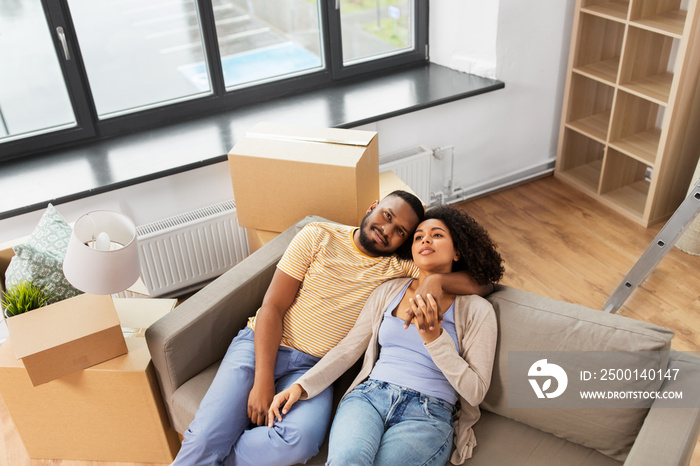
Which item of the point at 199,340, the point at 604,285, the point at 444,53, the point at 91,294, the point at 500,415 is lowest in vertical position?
the point at 604,285

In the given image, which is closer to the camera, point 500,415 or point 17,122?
point 500,415

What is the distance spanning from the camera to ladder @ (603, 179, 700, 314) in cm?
224

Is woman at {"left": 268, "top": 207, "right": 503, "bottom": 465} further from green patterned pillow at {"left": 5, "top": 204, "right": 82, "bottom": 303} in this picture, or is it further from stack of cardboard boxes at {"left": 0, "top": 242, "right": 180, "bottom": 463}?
green patterned pillow at {"left": 5, "top": 204, "right": 82, "bottom": 303}

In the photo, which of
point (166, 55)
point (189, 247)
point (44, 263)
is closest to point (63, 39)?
point (166, 55)

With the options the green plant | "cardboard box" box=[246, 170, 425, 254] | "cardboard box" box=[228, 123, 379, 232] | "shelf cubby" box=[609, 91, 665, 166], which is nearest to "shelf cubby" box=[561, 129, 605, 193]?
"shelf cubby" box=[609, 91, 665, 166]

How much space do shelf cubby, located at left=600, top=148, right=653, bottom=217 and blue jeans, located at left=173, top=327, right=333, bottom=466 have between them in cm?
210

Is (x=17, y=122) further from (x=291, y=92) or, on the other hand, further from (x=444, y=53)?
(x=444, y=53)

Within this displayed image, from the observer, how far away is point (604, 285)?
268 cm

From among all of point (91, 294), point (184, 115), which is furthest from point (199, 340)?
point (184, 115)

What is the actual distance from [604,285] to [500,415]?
125cm

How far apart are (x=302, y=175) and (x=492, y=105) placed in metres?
1.42

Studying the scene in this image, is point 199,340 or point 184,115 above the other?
point 184,115

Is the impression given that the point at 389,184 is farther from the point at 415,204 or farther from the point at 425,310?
the point at 425,310

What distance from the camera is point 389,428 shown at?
1557mm
